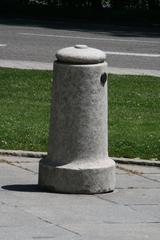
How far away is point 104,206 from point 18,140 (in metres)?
2.47

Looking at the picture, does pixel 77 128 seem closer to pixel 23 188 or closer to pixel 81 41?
pixel 23 188

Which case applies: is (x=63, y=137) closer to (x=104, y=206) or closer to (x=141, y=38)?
(x=104, y=206)

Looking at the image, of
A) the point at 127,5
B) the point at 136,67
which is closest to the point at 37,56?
the point at 136,67

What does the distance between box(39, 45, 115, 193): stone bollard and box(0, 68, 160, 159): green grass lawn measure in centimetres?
A: 146

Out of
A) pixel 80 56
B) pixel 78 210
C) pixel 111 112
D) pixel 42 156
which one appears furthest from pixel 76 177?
pixel 111 112

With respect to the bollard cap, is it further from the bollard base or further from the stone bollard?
the bollard base

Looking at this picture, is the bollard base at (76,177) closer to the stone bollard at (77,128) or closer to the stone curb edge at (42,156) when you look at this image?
the stone bollard at (77,128)

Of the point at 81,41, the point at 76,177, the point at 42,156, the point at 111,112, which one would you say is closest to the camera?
the point at 76,177

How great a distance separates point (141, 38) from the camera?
21688 mm

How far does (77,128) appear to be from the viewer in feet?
24.1

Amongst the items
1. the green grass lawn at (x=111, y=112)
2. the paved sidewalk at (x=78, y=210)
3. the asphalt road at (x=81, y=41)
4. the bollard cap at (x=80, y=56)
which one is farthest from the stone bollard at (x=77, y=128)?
the asphalt road at (x=81, y=41)

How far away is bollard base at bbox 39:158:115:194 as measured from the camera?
7297 millimetres

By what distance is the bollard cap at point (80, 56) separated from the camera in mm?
7328

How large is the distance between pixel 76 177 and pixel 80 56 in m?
0.89
